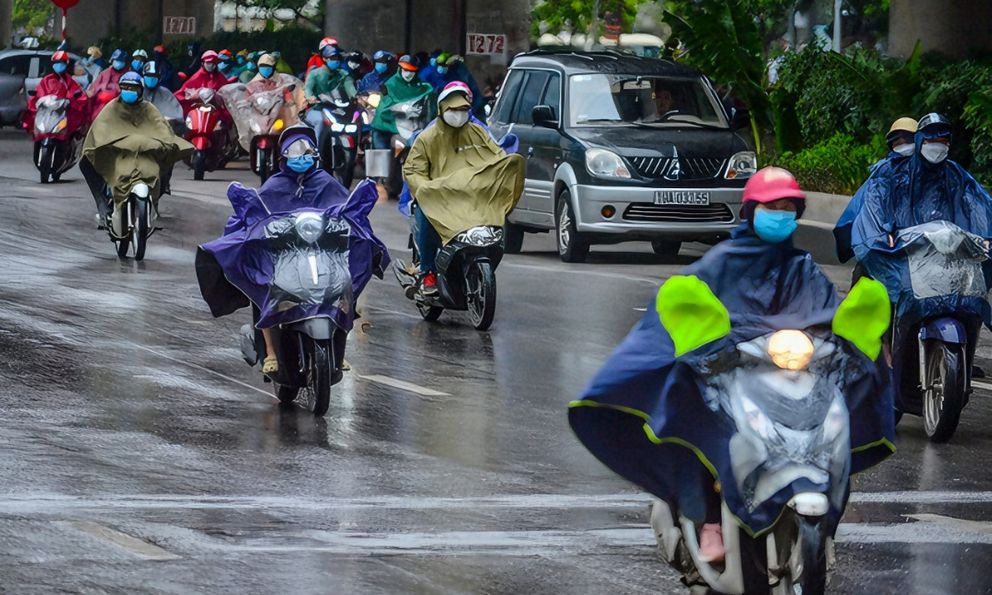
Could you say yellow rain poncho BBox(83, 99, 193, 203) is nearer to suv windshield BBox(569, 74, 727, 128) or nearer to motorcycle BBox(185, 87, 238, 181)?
suv windshield BBox(569, 74, 727, 128)

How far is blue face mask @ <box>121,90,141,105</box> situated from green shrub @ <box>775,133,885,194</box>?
288 inches

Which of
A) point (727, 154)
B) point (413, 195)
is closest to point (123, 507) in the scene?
point (413, 195)

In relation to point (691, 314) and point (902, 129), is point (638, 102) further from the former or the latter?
point (691, 314)

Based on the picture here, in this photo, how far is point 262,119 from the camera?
3005 centimetres

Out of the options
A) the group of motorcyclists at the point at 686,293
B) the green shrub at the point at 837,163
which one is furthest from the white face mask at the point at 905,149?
the green shrub at the point at 837,163

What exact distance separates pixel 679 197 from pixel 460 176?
537 cm

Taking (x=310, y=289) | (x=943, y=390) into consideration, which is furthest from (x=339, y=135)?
(x=943, y=390)

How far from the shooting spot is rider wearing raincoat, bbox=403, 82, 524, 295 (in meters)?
15.1

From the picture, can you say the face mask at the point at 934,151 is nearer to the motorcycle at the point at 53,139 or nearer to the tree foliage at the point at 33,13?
the motorcycle at the point at 53,139

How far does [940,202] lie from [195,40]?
40.9 meters

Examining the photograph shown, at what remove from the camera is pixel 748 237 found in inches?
264

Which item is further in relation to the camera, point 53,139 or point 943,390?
point 53,139

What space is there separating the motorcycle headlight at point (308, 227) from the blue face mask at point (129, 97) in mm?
8794

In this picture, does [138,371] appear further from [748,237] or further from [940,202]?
[748,237]
